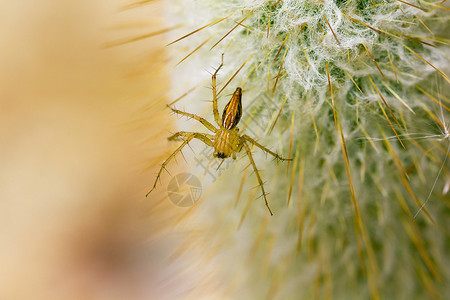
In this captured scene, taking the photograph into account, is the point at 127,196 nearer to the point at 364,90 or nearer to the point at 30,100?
the point at 30,100

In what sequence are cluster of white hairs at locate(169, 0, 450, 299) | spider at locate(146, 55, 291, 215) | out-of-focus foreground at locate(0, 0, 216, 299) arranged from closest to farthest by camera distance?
cluster of white hairs at locate(169, 0, 450, 299) → spider at locate(146, 55, 291, 215) → out-of-focus foreground at locate(0, 0, 216, 299)

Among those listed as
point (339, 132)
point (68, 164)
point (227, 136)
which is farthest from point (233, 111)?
point (68, 164)

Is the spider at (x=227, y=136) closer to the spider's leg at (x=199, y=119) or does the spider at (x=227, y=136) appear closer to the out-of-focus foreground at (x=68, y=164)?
the spider's leg at (x=199, y=119)

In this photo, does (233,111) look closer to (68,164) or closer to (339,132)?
(339,132)

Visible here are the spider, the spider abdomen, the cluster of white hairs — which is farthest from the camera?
the spider abdomen

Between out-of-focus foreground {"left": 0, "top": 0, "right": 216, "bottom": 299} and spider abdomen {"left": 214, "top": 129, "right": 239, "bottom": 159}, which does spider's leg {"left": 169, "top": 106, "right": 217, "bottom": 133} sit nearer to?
spider abdomen {"left": 214, "top": 129, "right": 239, "bottom": 159}

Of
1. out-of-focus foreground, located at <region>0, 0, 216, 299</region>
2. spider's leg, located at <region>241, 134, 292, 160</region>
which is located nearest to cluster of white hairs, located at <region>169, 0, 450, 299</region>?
spider's leg, located at <region>241, 134, 292, 160</region>

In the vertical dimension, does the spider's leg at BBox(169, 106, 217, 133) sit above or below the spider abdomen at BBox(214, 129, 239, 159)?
above

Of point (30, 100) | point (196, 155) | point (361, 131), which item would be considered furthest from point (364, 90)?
point (30, 100)
